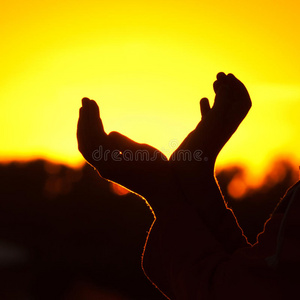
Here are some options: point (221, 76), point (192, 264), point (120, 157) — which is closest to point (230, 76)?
point (221, 76)

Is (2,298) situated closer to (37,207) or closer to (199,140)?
(37,207)

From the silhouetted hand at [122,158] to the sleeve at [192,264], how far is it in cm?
10

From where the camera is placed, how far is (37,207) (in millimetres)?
26312

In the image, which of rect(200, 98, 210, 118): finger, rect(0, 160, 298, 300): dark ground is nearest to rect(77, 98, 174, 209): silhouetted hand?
rect(200, 98, 210, 118): finger

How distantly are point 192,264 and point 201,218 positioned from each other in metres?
0.23

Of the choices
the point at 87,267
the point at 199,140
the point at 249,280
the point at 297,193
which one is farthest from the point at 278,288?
the point at 87,267

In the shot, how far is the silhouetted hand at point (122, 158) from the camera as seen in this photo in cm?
154

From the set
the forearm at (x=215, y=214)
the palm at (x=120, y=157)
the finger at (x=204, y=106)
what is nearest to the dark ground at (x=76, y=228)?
the finger at (x=204, y=106)

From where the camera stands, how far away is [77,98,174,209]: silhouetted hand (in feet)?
5.07

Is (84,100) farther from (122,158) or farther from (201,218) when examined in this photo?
(201,218)

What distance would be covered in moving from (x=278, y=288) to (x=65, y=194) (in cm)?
2407

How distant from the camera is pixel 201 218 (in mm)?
1509

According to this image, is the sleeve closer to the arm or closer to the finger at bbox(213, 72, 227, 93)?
the arm

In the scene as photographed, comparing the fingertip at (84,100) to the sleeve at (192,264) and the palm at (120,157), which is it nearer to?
the palm at (120,157)
